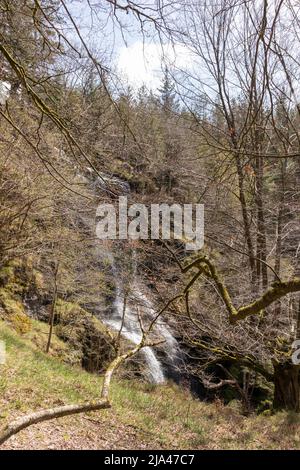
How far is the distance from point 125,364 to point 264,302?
38.0 feet

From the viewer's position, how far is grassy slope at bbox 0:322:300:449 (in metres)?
5.71

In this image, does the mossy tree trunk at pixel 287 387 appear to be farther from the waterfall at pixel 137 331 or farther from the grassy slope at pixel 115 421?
the waterfall at pixel 137 331

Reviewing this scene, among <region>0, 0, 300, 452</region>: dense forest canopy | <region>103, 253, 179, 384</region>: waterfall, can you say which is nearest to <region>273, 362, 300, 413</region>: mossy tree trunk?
<region>0, 0, 300, 452</region>: dense forest canopy

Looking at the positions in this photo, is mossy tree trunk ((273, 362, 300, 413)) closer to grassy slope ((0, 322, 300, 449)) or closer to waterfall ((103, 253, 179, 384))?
grassy slope ((0, 322, 300, 449))

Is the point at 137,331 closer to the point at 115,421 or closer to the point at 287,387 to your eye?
the point at 287,387

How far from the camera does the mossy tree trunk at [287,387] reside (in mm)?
9727

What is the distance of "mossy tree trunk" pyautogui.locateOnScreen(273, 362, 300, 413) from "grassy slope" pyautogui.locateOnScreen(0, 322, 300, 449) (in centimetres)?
70

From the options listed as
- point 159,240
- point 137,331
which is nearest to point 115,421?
point 159,240

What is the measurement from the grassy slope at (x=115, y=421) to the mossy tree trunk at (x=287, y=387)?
700 mm

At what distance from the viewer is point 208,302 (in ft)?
31.3

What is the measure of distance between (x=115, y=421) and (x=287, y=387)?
5.01 meters
